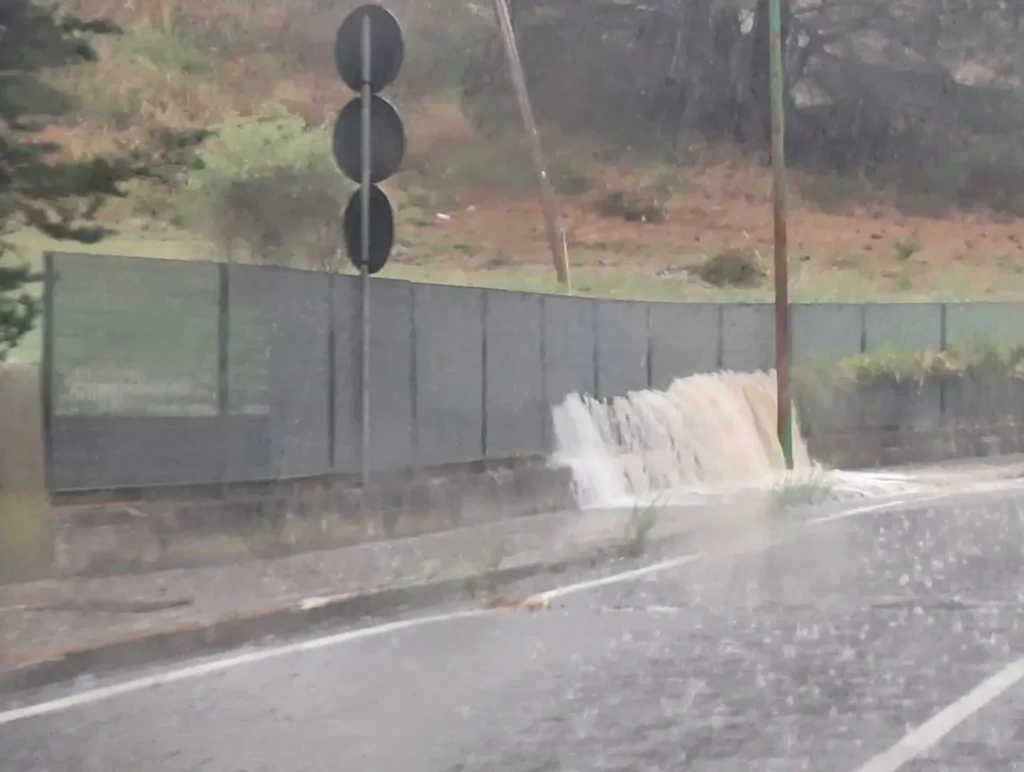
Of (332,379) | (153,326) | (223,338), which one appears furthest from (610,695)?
(332,379)

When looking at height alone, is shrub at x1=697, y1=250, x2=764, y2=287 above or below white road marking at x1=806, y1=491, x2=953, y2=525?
above

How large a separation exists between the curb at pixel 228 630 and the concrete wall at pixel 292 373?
7.55ft

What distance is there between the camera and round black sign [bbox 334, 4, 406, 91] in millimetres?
13289

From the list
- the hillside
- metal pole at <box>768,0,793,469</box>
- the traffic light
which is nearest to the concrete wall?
the traffic light

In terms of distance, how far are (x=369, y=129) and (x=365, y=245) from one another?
0.95 m

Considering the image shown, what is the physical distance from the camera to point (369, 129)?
1323 cm

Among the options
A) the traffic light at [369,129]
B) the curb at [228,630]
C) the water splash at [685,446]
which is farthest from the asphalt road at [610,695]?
the water splash at [685,446]

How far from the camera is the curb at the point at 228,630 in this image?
838cm

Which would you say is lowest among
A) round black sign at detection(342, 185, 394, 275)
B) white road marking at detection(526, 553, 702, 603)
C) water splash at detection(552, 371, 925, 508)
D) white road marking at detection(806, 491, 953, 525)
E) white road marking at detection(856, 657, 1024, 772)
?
white road marking at detection(856, 657, 1024, 772)

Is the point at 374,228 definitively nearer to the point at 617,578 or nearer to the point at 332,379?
the point at 332,379

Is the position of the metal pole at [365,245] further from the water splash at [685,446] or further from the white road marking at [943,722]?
the white road marking at [943,722]

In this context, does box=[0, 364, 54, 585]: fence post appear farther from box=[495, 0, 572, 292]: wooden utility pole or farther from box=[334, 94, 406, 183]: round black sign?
box=[495, 0, 572, 292]: wooden utility pole

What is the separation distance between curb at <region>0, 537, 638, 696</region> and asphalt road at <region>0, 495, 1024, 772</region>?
0.99ft

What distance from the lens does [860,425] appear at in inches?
997
